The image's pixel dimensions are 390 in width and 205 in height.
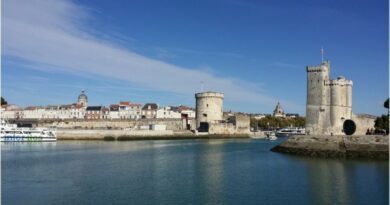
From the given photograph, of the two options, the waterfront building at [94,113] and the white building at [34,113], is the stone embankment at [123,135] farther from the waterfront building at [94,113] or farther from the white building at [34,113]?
the white building at [34,113]

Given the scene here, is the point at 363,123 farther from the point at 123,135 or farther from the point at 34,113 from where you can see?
the point at 34,113

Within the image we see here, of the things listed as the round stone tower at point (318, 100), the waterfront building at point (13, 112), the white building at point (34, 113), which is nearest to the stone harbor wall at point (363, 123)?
the round stone tower at point (318, 100)

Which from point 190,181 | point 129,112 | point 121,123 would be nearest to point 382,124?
point 190,181

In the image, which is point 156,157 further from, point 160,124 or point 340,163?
point 160,124

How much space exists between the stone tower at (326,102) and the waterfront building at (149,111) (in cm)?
3519

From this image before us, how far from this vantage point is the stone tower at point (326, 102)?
26.5 metres

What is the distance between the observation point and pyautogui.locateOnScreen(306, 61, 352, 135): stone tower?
26.5 meters

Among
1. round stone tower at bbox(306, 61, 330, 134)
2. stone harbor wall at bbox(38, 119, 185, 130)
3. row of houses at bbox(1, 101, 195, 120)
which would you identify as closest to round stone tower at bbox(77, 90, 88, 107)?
row of houses at bbox(1, 101, 195, 120)

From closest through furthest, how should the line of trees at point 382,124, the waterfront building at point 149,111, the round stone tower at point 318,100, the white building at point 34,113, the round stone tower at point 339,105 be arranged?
the line of trees at point 382,124 → the round stone tower at point 339,105 → the round stone tower at point 318,100 → the waterfront building at point 149,111 → the white building at point 34,113

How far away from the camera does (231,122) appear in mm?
46844

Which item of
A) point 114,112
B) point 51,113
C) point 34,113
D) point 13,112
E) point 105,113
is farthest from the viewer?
point 13,112

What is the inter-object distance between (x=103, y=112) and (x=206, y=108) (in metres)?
20.4

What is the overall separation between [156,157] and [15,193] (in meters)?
10.5

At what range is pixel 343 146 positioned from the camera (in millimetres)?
21578
